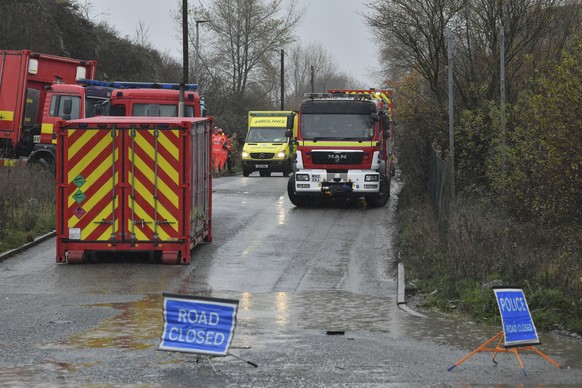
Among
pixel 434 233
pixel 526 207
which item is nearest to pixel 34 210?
pixel 434 233

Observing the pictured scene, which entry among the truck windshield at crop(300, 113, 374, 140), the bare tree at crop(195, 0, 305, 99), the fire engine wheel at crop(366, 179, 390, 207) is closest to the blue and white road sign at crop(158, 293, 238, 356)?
the truck windshield at crop(300, 113, 374, 140)

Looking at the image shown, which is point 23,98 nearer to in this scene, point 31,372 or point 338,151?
point 338,151

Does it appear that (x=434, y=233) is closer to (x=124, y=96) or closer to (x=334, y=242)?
(x=334, y=242)

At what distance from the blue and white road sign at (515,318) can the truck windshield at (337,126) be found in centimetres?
1786

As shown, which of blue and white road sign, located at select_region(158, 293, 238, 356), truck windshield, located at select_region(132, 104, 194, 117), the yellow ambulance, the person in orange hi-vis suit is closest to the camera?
blue and white road sign, located at select_region(158, 293, 238, 356)

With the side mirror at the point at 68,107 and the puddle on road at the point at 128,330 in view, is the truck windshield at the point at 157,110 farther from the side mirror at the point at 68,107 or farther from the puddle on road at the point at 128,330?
the puddle on road at the point at 128,330

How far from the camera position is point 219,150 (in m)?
46.9

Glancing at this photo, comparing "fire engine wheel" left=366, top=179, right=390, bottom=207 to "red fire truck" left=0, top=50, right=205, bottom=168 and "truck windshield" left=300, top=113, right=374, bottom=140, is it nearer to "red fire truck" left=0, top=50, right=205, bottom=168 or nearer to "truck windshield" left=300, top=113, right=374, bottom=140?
"truck windshield" left=300, top=113, right=374, bottom=140

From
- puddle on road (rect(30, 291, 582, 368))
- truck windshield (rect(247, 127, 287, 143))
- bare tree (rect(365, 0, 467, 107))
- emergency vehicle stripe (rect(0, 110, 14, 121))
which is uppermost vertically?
bare tree (rect(365, 0, 467, 107))

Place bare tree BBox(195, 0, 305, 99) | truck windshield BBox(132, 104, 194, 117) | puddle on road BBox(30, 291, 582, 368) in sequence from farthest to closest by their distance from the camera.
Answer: bare tree BBox(195, 0, 305, 99) → truck windshield BBox(132, 104, 194, 117) → puddle on road BBox(30, 291, 582, 368)

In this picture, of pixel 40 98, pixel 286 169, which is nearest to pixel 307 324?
pixel 40 98

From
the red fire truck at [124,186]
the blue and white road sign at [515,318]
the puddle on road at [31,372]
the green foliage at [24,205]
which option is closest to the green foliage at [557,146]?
the blue and white road sign at [515,318]

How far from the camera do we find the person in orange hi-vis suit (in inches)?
1817

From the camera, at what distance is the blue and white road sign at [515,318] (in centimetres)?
1042
